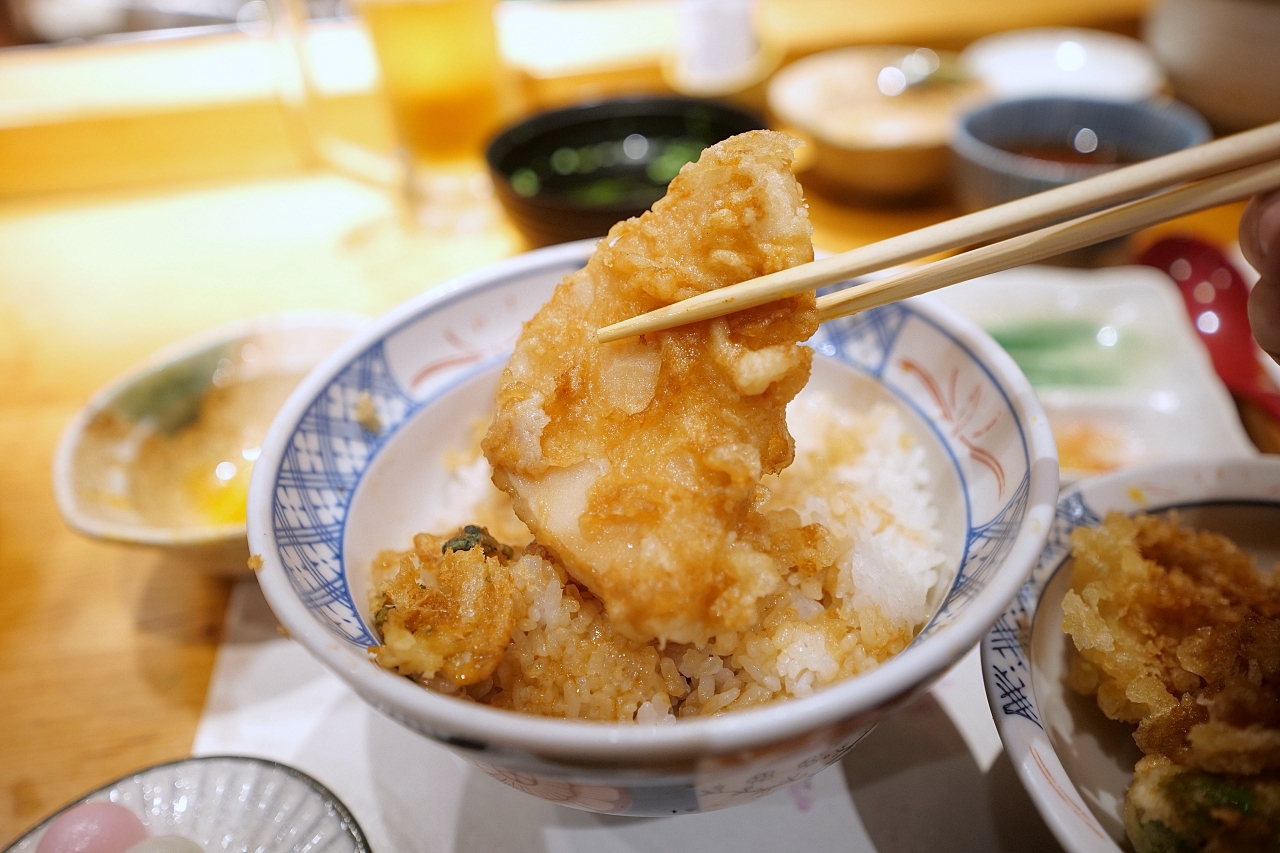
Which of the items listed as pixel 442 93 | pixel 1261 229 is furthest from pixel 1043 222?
pixel 442 93

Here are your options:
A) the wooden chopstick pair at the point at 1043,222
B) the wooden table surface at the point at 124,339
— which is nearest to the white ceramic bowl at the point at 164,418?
the wooden table surface at the point at 124,339

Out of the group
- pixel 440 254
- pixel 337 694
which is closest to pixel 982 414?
pixel 337 694

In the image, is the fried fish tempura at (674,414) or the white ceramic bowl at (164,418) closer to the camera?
the fried fish tempura at (674,414)

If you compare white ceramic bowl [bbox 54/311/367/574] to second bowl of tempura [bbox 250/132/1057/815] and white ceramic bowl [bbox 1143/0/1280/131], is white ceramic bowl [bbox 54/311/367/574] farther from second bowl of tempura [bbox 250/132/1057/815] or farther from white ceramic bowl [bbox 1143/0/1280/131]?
white ceramic bowl [bbox 1143/0/1280/131]

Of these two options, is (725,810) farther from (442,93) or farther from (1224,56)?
(1224,56)

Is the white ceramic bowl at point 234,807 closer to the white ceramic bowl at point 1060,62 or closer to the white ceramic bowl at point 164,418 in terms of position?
the white ceramic bowl at point 164,418

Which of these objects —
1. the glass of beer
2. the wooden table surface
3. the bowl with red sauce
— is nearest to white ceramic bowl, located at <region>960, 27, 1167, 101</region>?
the bowl with red sauce
